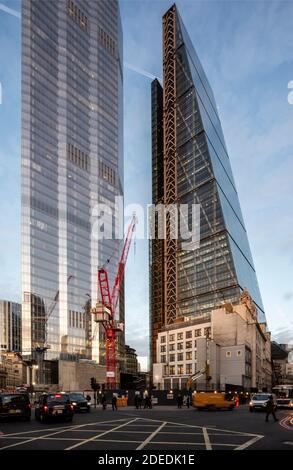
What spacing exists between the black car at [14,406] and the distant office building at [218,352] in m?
62.5

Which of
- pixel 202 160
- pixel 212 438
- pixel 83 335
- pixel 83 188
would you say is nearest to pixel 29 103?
pixel 83 188

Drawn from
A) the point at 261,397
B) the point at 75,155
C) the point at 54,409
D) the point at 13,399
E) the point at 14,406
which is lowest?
the point at 261,397

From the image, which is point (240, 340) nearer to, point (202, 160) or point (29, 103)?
point (202, 160)

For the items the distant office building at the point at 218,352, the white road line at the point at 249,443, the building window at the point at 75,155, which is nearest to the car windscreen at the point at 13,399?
the white road line at the point at 249,443

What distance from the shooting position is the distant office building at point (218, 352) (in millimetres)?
110500

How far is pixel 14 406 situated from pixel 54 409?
3.30 metres

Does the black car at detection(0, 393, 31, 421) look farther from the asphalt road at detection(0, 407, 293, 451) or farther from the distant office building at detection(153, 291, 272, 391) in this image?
the distant office building at detection(153, 291, 272, 391)

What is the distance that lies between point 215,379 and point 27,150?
106 m

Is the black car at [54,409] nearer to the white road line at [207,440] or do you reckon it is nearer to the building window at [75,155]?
the white road line at [207,440]

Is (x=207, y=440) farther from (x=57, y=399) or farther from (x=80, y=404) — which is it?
(x=80, y=404)

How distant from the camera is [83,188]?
197750 millimetres

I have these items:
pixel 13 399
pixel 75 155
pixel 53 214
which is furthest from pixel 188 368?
pixel 13 399

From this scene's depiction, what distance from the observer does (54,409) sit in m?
31.4

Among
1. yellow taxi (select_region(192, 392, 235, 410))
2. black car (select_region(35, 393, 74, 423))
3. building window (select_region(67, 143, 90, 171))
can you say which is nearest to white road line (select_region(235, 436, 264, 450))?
black car (select_region(35, 393, 74, 423))
